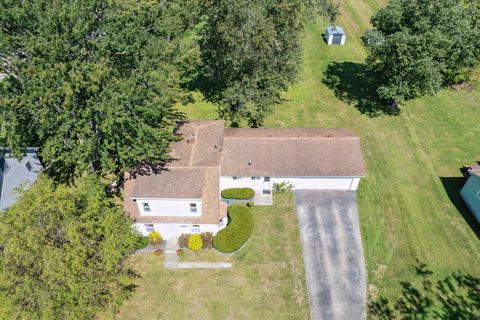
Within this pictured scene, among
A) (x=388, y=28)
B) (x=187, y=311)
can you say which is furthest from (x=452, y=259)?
(x=388, y=28)

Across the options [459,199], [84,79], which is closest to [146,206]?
[84,79]

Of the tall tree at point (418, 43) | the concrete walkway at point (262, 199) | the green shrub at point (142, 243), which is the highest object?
the tall tree at point (418, 43)

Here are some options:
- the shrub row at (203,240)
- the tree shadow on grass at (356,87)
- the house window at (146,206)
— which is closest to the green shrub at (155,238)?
the shrub row at (203,240)

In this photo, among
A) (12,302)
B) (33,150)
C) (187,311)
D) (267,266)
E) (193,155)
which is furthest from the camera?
(193,155)

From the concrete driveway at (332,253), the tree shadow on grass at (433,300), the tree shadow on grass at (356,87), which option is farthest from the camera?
the tree shadow on grass at (356,87)

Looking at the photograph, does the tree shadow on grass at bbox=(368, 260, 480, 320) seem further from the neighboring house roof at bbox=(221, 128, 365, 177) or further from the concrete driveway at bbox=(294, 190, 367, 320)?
the neighboring house roof at bbox=(221, 128, 365, 177)

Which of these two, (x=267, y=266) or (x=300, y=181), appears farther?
(x=300, y=181)

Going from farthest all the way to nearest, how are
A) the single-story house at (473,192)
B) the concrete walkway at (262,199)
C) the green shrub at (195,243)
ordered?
the concrete walkway at (262,199) < the single-story house at (473,192) < the green shrub at (195,243)

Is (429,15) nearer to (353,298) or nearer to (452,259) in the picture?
(452,259)

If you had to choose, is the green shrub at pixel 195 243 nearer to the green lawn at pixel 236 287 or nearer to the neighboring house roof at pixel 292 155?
the green lawn at pixel 236 287
